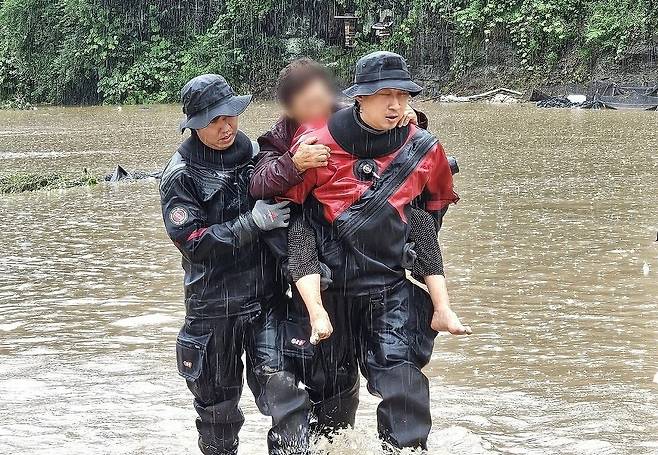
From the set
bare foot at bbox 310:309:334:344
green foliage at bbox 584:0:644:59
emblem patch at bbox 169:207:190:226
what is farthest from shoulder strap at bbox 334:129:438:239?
green foliage at bbox 584:0:644:59

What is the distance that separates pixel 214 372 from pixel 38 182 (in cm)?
1058

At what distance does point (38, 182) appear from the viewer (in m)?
13.5

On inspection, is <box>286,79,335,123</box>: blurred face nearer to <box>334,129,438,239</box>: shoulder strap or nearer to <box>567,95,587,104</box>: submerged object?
<box>334,129,438,239</box>: shoulder strap

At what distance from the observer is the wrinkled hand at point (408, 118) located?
11.5 ft

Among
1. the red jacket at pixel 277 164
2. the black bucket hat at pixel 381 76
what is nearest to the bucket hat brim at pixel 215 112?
the red jacket at pixel 277 164

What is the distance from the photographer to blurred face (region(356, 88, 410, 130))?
11.1ft

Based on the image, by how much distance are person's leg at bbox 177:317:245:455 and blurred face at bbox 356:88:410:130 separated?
2.94ft

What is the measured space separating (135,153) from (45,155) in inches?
65.8

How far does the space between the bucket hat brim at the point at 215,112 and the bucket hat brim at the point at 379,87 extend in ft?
1.36

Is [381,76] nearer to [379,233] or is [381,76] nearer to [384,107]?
[384,107]

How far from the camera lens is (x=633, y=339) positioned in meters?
5.63

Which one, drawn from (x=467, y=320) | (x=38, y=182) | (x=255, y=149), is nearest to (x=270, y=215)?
(x=255, y=149)

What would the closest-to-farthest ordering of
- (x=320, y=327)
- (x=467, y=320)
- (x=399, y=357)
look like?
(x=320, y=327)
(x=399, y=357)
(x=467, y=320)

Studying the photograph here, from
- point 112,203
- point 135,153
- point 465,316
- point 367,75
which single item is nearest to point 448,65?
point 135,153
